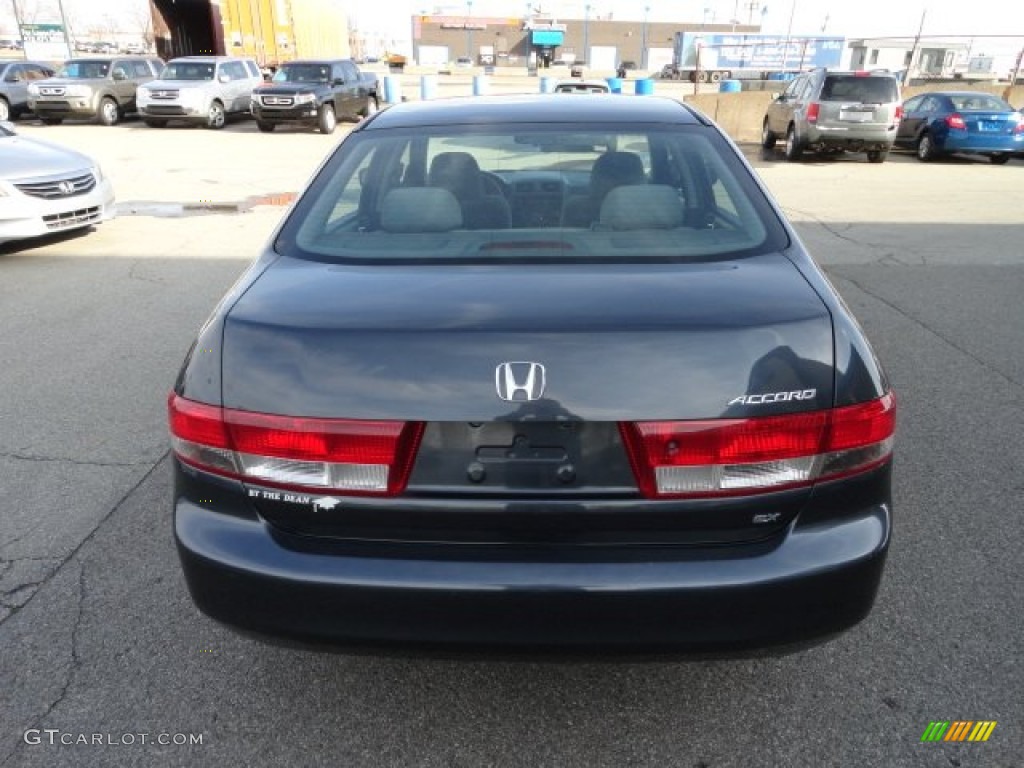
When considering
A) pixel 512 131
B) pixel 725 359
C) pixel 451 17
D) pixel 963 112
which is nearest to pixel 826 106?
pixel 963 112

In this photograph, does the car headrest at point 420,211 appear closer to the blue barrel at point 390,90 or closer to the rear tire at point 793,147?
the rear tire at point 793,147

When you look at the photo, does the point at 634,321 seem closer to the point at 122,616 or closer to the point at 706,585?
the point at 706,585

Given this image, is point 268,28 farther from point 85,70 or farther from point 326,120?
point 326,120

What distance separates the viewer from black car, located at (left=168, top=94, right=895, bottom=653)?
173cm

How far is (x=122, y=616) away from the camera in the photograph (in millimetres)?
2721

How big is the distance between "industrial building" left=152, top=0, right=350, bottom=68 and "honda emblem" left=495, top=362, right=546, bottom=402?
2947 cm

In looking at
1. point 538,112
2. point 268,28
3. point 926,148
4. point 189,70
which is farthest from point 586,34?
point 538,112

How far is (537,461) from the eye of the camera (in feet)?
5.87

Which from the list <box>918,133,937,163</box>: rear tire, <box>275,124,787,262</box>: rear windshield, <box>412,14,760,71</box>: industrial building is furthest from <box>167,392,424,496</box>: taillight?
<box>412,14,760,71</box>: industrial building

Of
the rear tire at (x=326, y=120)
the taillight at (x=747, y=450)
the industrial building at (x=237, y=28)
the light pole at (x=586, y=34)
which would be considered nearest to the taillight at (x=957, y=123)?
the rear tire at (x=326, y=120)

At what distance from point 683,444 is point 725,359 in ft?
0.68

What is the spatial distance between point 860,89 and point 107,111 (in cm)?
2005

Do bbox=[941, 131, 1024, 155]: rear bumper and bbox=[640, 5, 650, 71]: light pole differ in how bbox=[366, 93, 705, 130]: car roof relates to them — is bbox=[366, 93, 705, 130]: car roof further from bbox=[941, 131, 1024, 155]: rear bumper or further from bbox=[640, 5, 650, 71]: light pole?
bbox=[640, 5, 650, 71]: light pole
